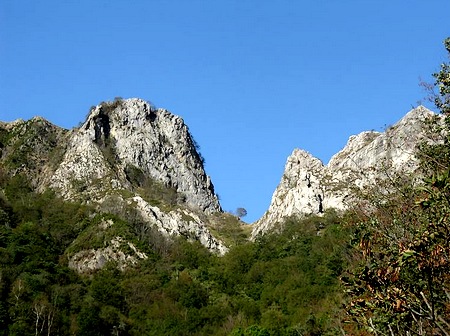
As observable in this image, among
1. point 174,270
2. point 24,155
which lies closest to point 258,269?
point 174,270

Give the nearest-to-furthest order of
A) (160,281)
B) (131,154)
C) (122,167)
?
(160,281) < (122,167) < (131,154)

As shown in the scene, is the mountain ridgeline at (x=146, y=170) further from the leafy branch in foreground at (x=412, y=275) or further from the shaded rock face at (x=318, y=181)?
the leafy branch in foreground at (x=412, y=275)

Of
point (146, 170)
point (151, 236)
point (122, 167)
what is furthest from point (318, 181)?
point (122, 167)

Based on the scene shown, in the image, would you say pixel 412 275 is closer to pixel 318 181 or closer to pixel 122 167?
pixel 318 181

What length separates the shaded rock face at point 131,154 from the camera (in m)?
104

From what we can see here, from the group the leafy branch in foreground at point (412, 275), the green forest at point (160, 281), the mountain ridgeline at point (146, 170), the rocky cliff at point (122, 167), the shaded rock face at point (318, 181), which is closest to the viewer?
the leafy branch in foreground at point (412, 275)

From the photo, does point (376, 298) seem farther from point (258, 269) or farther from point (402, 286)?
point (258, 269)

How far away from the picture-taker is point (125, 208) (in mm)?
94938

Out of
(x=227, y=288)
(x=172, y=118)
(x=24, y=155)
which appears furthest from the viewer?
(x=172, y=118)

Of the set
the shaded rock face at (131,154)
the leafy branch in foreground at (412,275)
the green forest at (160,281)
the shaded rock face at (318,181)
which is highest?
the shaded rock face at (131,154)

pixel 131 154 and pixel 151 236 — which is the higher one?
pixel 131 154

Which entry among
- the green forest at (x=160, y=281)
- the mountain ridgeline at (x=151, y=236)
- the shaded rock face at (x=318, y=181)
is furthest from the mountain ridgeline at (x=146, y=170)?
the green forest at (x=160, y=281)

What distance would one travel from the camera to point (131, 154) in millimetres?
116125

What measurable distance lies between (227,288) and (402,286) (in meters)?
74.5
